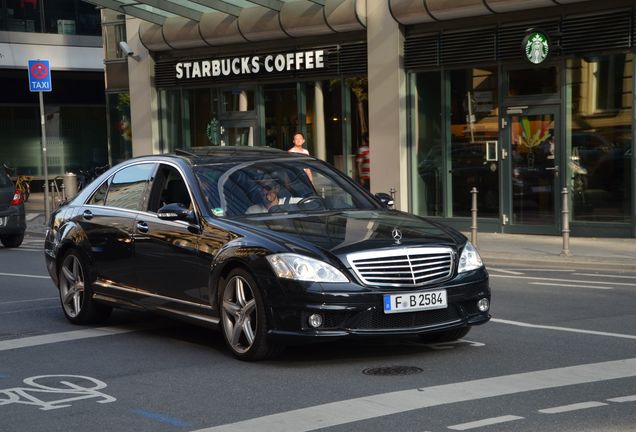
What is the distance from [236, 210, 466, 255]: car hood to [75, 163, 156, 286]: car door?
5.17 ft

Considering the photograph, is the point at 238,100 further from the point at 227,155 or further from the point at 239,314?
the point at 239,314

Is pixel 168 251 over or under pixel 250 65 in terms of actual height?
under

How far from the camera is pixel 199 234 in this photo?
9.04 meters

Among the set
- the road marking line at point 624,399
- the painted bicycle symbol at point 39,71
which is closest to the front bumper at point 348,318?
the road marking line at point 624,399

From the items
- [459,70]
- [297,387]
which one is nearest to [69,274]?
[297,387]

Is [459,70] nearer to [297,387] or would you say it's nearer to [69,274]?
[69,274]

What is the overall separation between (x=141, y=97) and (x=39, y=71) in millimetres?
3655

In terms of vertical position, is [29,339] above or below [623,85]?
below

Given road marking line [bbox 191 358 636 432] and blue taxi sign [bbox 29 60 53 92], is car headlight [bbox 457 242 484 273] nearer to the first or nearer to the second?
road marking line [bbox 191 358 636 432]

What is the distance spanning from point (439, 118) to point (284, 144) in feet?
16.0

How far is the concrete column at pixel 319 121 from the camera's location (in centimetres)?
2459

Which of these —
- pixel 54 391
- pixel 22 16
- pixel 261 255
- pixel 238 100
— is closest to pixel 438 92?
pixel 238 100

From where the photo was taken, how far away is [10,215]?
68.5 feet

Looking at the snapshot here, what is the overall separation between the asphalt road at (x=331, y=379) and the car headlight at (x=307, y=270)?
0.66 meters
